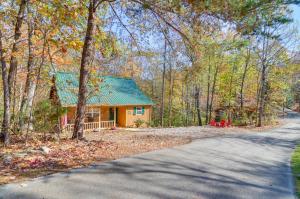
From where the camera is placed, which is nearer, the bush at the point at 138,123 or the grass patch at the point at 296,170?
the grass patch at the point at 296,170

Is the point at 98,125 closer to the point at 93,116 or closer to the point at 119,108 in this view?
the point at 93,116

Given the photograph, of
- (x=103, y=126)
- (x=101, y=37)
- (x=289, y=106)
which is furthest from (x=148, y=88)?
(x=289, y=106)

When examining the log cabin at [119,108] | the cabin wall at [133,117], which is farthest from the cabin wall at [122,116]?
the cabin wall at [133,117]

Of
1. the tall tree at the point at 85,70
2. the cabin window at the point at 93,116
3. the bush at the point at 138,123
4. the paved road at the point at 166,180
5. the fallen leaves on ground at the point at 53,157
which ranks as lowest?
the paved road at the point at 166,180

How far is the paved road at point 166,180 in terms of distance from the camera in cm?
504

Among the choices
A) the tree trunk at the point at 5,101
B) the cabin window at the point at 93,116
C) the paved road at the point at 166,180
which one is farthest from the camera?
the cabin window at the point at 93,116

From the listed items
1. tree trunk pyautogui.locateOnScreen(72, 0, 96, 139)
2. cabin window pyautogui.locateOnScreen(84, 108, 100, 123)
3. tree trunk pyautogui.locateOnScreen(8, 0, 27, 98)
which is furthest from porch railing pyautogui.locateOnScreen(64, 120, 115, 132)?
tree trunk pyautogui.locateOnScreen(8, 0, 27, 98)

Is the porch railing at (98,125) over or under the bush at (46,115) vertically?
under

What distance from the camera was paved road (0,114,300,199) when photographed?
5043mm

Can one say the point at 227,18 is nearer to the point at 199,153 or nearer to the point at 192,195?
the point at 199,153

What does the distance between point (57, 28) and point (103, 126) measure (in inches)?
600

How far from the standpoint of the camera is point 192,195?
525cm

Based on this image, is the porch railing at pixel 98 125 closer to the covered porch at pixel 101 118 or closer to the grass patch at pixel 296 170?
the covered porch at pixel 101 118

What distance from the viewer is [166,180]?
6.04 meters
